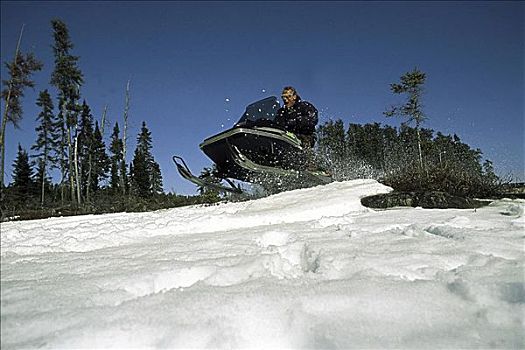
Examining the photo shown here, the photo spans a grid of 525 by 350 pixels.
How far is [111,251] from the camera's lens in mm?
1695

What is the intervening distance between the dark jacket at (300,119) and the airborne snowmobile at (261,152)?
0.28 m

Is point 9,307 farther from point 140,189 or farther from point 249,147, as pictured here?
point 140,189

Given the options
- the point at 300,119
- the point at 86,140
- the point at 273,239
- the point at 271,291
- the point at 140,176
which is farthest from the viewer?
the point at 140,176

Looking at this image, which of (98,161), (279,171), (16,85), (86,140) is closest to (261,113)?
(279,171)

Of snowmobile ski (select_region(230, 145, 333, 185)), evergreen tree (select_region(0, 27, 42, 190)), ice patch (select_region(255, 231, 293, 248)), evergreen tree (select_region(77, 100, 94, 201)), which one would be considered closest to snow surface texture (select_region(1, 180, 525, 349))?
ice patch (select_region(255, 231, 293, 248))

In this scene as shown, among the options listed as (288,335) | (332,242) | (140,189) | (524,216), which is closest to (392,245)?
(332,242)

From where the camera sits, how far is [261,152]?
6621 millimetres

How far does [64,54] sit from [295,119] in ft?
45.7

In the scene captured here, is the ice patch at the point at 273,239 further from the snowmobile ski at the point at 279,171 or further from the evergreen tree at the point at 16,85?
the evergreen tree at the point at 16,85

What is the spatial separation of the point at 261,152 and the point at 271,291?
221 inches

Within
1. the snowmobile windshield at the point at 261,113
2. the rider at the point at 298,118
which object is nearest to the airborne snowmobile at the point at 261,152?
the snowmobile windshield at the point at 261,113

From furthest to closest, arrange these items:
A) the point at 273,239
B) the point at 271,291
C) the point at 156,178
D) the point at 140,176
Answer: the point at 156,178, the point at 140,176, the point at 273,239, the point at 271,291

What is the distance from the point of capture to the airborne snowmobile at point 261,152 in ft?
20.7

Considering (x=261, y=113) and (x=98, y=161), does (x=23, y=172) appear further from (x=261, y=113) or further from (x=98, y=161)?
(x=261, y=113)
